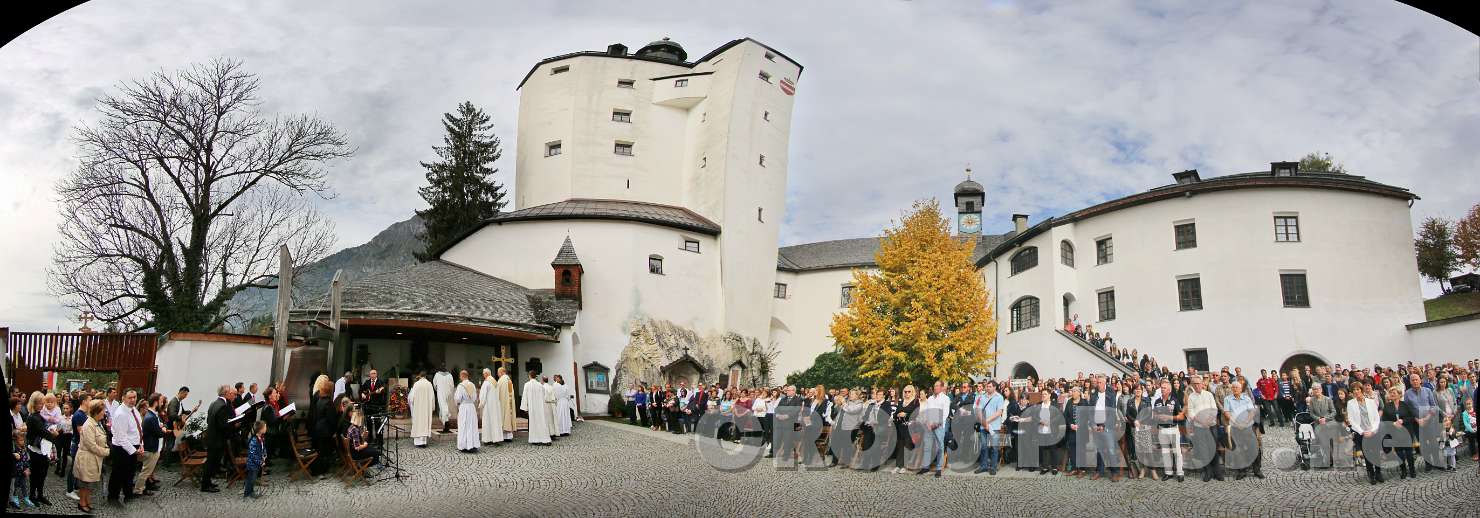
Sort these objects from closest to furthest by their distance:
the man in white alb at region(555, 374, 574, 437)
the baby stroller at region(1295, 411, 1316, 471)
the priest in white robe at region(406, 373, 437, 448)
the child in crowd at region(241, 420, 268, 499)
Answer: the child in crowd at region(241, 420, 268, 499) → the baby stroller at region(1295, 411, 1316, 471) → the priest in white robe at region(406, 373, 437, 448) → the man in white alb at region(555, 374, 574, 437)

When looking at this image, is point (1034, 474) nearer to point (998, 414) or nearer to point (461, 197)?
point (998, 414)

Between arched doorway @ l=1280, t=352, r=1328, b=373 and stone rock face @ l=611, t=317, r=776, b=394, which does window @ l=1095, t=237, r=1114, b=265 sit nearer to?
arched doorway @ l=1280, t=352, r=1328, b=373

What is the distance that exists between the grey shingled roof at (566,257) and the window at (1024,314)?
17174 mm

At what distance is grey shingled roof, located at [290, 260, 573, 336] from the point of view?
74.0 feet

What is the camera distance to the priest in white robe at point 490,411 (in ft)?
58.0

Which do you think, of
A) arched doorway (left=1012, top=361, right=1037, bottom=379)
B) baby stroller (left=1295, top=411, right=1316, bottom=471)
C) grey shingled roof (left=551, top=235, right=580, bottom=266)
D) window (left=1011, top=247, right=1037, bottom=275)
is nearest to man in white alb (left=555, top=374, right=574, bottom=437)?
grey shingled roof (left=551, top=235, right=580, bottom=266)

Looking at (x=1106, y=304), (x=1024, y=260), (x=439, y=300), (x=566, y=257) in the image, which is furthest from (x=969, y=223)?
(x=439, y=300)

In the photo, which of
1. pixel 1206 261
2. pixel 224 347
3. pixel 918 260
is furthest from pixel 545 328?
pixel 1206 261

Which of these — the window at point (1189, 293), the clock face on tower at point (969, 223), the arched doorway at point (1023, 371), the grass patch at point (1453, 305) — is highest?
the clock face on tower at point (969, 223)

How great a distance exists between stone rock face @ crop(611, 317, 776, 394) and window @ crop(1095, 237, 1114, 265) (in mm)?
14441

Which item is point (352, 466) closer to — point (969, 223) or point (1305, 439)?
point (1305, 439)

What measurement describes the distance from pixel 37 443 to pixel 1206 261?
92.5 ft

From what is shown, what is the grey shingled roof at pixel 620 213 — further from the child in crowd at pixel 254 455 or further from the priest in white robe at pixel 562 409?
the child in crowd at pixel 254 455

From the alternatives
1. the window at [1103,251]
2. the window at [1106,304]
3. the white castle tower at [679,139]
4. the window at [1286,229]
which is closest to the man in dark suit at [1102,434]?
the window at [1286,229]
